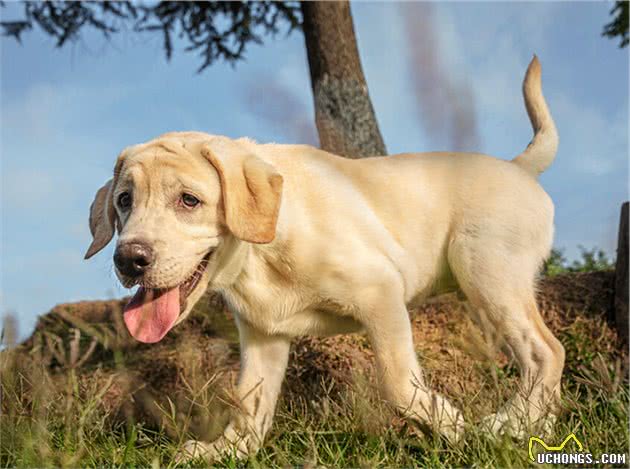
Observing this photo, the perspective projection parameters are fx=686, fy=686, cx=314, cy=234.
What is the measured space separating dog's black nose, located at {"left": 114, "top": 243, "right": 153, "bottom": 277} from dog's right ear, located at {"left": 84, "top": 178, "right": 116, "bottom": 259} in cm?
66

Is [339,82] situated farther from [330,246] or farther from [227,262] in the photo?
[227,262]

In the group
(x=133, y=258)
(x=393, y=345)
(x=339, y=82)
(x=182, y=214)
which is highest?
(x=339, y=82)

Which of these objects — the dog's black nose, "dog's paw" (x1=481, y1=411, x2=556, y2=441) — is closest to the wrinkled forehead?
the dog's black nose

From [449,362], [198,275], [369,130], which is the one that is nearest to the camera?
[198,275]

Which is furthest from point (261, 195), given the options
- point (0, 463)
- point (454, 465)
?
point (0, 463)

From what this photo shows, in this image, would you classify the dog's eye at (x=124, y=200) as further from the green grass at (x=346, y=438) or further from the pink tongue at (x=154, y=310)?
the green grass at (x=346, y=438)

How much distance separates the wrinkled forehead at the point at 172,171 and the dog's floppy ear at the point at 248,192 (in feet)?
0.17

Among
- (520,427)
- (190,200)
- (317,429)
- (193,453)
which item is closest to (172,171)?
(190,200)

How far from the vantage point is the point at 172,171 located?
3.25 meters

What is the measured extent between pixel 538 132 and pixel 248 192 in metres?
2.53

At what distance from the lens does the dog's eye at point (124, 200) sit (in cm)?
338

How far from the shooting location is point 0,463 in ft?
10.4

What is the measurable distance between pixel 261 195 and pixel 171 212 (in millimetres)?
429

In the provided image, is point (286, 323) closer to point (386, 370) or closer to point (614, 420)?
point (386, 370)
